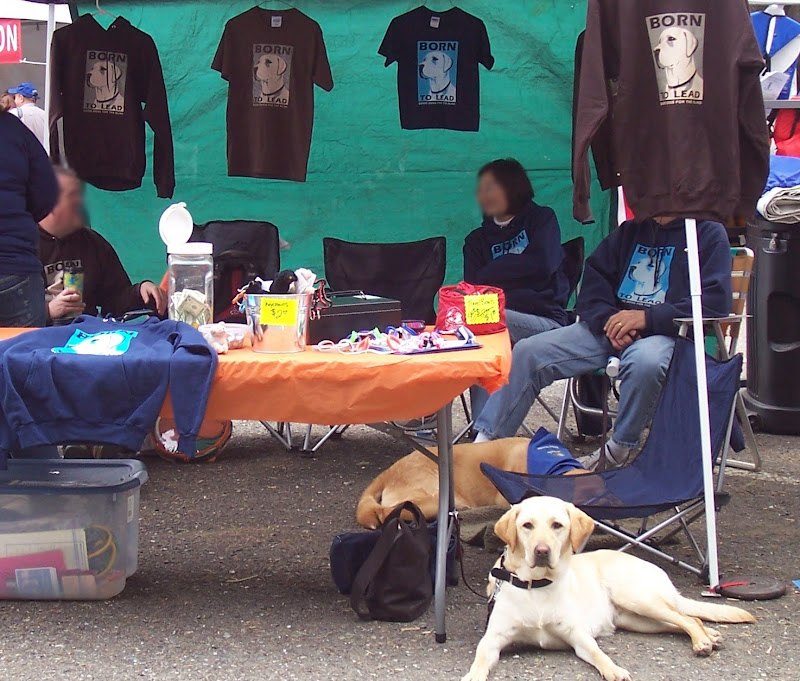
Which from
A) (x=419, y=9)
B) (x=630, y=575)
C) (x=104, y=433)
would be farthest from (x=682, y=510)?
(x=419, y=9)

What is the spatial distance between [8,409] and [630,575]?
5.36 ft

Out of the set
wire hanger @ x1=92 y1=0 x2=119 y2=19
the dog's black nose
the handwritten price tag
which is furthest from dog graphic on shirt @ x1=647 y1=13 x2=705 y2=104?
wire hanger @ x1=92 y1=0 x2=119 y2=19

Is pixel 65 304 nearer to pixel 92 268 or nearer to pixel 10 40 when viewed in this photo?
pixel 92 268

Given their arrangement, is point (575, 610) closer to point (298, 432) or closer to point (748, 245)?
point (298, 432)

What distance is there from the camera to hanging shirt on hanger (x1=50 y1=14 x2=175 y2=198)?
482cm

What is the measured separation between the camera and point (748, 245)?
511cm

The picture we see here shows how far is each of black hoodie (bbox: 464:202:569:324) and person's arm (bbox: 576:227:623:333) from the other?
0.43 metres

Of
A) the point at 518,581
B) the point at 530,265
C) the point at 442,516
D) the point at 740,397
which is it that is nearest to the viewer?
the point at 518,581

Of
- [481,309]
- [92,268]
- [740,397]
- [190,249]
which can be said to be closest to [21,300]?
[92,268]

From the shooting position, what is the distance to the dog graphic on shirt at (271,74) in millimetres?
4922

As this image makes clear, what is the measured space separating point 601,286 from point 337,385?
69.6 inches

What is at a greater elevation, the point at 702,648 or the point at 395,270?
the point at 395,270

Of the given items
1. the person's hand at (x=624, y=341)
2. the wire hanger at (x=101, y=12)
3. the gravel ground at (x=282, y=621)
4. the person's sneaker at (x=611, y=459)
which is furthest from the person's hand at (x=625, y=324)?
Answer: the wire hanger at (x=101, y=12)

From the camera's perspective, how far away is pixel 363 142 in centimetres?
538
